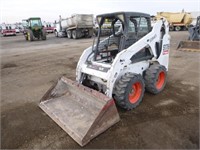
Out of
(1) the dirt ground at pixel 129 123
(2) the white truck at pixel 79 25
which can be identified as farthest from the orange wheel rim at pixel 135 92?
(2) the white truck at pixel 79 25

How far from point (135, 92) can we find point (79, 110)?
4.13 feet

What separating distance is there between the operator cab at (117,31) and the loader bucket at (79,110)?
102 cm

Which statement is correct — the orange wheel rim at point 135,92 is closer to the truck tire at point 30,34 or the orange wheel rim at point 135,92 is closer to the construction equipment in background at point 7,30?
the truck tire at point 30,34

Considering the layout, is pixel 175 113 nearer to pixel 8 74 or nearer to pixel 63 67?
pixel 63 67

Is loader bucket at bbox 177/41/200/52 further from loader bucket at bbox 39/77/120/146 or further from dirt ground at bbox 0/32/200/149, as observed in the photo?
loader bucket at bbox 39/77/120/146

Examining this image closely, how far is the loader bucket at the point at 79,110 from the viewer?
2729 mm

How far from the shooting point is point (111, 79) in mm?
3281

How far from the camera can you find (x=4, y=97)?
14.8ft

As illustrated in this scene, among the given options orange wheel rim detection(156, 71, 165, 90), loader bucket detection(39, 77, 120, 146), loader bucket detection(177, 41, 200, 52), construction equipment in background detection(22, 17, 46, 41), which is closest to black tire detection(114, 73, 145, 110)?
loader bucket detection(39, 77, 120, 146)

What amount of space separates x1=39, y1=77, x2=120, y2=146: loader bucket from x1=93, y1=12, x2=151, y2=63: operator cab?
3.34ft

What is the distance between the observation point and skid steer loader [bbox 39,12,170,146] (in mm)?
2936

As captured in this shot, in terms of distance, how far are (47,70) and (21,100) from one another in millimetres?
2781

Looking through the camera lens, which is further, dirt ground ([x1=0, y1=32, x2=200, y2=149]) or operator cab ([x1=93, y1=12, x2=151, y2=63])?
operator cab ([x1=93, y1=12, x2=151, y2=63])

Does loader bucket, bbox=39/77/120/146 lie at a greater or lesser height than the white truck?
lesser
